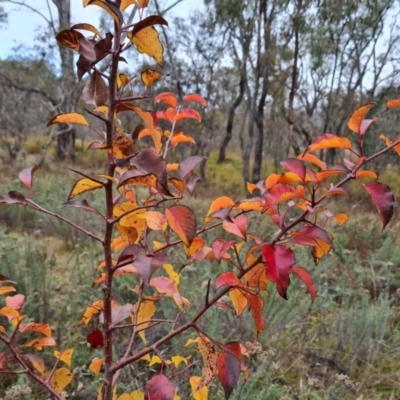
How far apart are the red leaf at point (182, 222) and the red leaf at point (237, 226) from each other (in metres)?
0.10

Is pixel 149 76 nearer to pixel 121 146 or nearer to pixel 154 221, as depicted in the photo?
pixel 121 146

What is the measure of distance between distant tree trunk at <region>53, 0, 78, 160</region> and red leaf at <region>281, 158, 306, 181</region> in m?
6.32

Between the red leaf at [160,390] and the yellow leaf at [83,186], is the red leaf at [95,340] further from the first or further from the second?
the yellow leaf at [83,186]

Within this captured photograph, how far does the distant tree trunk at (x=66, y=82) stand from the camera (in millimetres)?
8789

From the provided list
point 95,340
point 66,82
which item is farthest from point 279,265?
point 66,82

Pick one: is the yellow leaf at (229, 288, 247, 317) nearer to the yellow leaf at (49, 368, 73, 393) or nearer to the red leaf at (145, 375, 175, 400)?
the red leaf at (145, 375, 175, 400)

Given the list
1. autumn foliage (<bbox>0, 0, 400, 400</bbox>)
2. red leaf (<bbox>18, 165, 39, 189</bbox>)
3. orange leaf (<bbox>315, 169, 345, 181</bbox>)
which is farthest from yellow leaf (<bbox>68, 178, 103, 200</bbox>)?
orange leaf (<bbox>315, 169, 345, 181</bbox>)

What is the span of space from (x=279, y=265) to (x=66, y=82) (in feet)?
30.6

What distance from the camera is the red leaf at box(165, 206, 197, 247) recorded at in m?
0.52

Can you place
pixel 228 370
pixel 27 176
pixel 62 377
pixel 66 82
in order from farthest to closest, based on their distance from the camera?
pixel 66 82, pixel 62 377, pixel 27 176, pixel 228 370

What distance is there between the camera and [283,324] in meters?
1.80

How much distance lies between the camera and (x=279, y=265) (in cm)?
54

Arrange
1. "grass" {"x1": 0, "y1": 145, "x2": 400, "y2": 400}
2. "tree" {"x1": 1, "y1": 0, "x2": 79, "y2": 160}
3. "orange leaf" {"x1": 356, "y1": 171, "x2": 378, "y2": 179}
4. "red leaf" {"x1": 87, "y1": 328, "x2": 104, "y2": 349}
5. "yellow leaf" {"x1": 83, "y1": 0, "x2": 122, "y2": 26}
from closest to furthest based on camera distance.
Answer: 1. "yellow leaf" {"x1": 83, "y1": 0, "x2": 122, "y2": 26}
2. "orange leaf" {"x1": 356, "y1": 171, "x2": 378, "y2": 179}
3. "red leaf" {"x1": 87, "y1": 328, "x2": 104, "y2": 349}
4. "grass" {"x1": 0, "y1": 145, "x2": 400, "y2": 400}
5. "tree" {"x1": 1, "y1": 0, "x2": 79, "y2": 160}

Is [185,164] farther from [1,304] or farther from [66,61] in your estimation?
[66,61]
